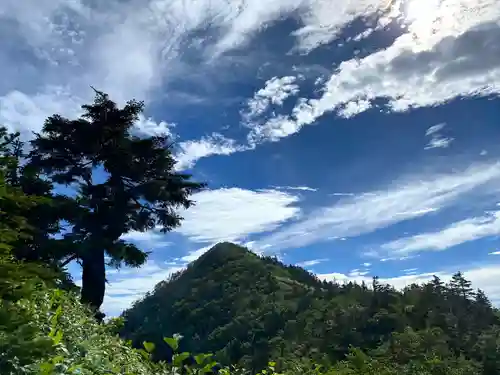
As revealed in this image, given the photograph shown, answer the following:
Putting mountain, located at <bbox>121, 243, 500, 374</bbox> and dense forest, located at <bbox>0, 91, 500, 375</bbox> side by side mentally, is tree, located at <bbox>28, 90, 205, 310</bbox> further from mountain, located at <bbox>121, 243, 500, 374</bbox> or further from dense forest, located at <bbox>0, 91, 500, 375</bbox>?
mountain, located at <bbox>121, 243, 500, 374</bbox>

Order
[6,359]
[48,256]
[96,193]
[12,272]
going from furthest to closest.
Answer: [96,193]
[48,256]
[12,272]
[6,359]

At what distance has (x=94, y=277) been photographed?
58.8ft

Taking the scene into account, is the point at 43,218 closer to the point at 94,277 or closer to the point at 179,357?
the point at 94,277

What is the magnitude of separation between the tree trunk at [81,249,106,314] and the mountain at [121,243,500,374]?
23.3 metres

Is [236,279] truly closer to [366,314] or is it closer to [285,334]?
[285,334]

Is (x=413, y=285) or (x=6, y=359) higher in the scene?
(x=413, y=285)

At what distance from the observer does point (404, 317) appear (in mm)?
88562

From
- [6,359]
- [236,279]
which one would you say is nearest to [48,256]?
[6,359]

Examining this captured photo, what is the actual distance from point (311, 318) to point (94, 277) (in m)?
98.1

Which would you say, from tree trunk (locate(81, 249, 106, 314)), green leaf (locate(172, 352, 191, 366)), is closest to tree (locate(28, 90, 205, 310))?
tree trunk (locate(81, 249, 106, 314))

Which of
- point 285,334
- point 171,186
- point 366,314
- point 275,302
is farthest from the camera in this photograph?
point 275,302

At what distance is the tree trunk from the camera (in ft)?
58.3

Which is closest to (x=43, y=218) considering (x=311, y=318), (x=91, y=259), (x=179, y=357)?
(x=91, y=259)

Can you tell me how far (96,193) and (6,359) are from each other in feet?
50.9
